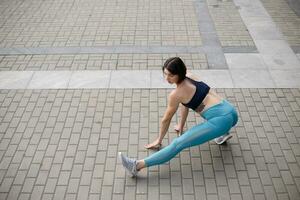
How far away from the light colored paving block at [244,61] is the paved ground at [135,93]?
21 millimetres

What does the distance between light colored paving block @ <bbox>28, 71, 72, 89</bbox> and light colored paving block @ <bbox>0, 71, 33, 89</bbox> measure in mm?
118

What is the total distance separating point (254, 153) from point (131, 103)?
2.29 meters

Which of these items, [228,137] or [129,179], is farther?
[228,137]

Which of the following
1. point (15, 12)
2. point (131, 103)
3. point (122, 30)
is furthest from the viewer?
point (15, 12)

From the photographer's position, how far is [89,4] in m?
9.46

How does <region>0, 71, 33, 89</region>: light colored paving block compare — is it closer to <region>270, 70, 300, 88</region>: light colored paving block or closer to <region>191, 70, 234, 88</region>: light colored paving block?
<region>191, 70, 234, 88</region>: light colored paving block

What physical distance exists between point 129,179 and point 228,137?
165 cm

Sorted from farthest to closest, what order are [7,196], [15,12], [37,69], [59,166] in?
1. [15,12]
2. [37,69]
3. [59,166]
4. [7,196]

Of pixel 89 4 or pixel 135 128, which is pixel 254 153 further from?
pixel 89 4

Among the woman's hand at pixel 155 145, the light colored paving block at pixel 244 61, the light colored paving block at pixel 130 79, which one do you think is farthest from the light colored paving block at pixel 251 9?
the woman's hand at pixel 155 145

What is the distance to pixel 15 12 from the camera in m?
9.06

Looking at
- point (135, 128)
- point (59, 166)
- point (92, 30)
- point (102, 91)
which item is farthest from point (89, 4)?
point (59, 166)

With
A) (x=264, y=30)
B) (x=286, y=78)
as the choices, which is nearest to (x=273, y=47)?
(x=264, y=30)

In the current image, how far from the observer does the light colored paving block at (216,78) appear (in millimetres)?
6508
